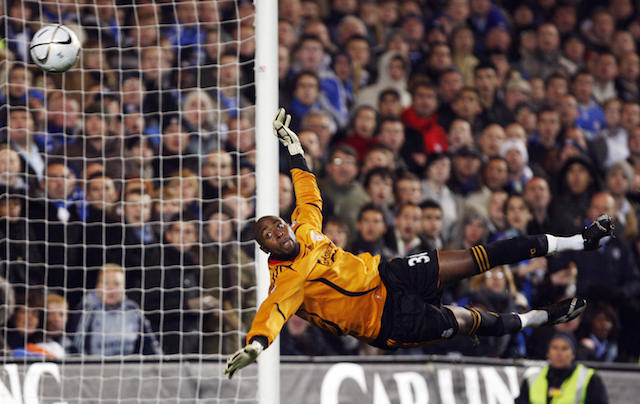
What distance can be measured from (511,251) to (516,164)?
3.96m

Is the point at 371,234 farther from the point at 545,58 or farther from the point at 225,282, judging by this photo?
the point at 545,58

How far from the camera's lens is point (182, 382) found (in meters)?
7.84

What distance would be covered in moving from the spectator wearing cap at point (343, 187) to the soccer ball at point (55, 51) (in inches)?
106

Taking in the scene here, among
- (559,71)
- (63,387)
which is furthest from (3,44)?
(559,71)

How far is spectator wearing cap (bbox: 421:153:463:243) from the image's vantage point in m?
9.65

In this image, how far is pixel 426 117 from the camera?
34.0 ft

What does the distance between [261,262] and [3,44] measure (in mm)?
3636

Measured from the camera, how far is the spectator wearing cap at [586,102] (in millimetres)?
11406

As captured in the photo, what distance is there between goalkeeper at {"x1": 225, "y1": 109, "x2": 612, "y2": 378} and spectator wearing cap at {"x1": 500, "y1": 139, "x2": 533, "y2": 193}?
11.6 feet

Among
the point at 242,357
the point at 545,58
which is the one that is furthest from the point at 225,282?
the point at 545,58

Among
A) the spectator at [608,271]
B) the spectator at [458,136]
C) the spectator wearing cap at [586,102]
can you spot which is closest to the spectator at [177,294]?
the spectator at [458,136]

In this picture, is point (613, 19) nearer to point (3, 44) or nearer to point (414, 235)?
point (414, 235)

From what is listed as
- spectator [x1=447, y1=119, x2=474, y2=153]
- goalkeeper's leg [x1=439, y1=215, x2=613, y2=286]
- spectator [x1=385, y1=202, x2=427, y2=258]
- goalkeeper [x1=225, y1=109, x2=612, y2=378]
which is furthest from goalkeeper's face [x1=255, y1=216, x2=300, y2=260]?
spectator [x1=447, y1=119, x2=474, y2=153]

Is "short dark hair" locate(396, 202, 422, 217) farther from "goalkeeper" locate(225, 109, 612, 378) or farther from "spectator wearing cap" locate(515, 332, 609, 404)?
"goalkeeper" locate(225, 109, 612, 378)
